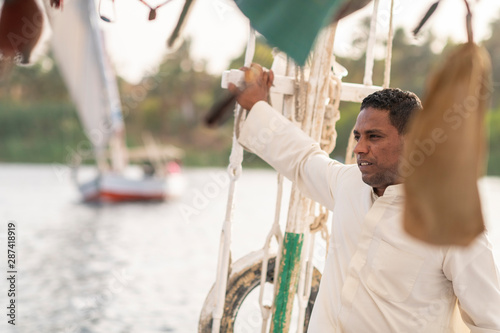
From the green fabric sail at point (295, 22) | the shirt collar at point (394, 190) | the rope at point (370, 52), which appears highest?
the rope at point (370, 52)

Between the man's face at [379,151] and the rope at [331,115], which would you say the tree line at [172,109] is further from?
the man's face at [379,151]

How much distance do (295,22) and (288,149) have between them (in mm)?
1308

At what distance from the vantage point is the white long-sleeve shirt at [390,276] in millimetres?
1822

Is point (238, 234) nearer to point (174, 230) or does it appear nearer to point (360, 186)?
point (174, 230)

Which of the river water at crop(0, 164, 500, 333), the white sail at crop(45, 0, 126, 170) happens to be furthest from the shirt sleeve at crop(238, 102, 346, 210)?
the white sail at crop(45, 0, 126, 170)

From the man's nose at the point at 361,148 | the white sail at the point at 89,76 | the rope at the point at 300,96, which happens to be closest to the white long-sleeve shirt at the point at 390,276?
the man's nose at the point at 361,148

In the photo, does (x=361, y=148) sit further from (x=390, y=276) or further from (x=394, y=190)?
(x=390, y=276)

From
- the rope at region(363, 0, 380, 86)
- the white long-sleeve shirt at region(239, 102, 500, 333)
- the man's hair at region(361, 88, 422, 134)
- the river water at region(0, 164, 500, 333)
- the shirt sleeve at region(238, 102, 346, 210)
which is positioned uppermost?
the rope at region(363, 0, 380, 86)

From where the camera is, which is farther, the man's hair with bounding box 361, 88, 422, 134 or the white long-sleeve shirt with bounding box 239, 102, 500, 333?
the man's hair with bounding box 361, 88, 422, 134

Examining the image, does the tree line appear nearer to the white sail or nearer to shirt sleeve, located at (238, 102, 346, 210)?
the white sail

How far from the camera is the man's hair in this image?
1979 millimetres

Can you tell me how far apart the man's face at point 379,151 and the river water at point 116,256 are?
343cm

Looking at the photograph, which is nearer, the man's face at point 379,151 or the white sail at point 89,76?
the man's face at point 379,151

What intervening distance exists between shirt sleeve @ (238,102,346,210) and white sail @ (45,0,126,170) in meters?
5.93
